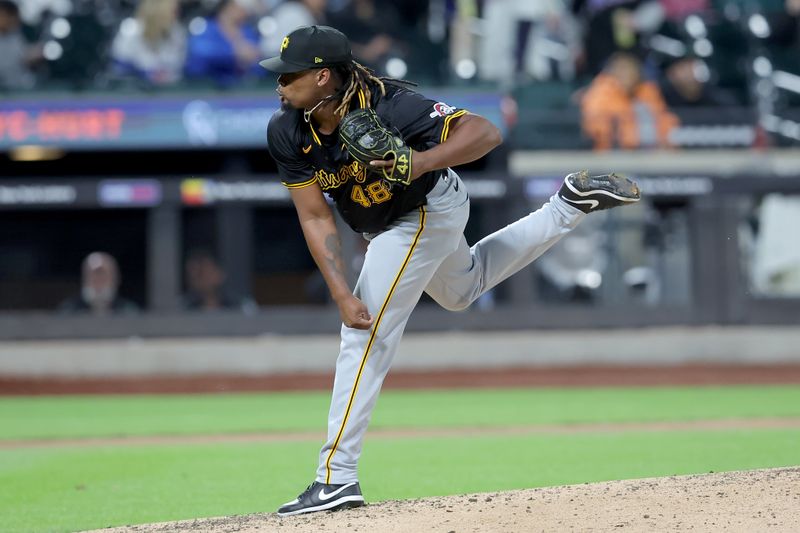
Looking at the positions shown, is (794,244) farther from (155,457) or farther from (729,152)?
(155,457)

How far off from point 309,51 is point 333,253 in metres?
0.82

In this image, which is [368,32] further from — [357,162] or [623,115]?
[357,162]

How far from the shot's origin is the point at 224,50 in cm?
1314

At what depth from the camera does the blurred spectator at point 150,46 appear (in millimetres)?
12898

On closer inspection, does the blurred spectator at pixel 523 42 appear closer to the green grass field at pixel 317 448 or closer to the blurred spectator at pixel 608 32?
the blurred spectator at pixel 608 32

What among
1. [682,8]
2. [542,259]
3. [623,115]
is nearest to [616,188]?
[542,259]

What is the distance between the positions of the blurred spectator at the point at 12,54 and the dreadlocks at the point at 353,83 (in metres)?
8.88

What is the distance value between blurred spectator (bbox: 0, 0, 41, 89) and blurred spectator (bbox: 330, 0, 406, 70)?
3.39 meters

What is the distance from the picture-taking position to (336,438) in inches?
186

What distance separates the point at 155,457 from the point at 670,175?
7.48 m

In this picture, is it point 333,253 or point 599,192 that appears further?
point 599,192

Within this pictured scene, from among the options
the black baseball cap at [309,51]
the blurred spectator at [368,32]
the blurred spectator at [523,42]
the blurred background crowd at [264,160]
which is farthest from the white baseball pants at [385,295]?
the blurred spectator at [523,42]

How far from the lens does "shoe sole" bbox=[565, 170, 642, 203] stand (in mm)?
5230

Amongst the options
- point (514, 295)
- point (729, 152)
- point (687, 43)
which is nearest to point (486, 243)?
point (514, 295)
